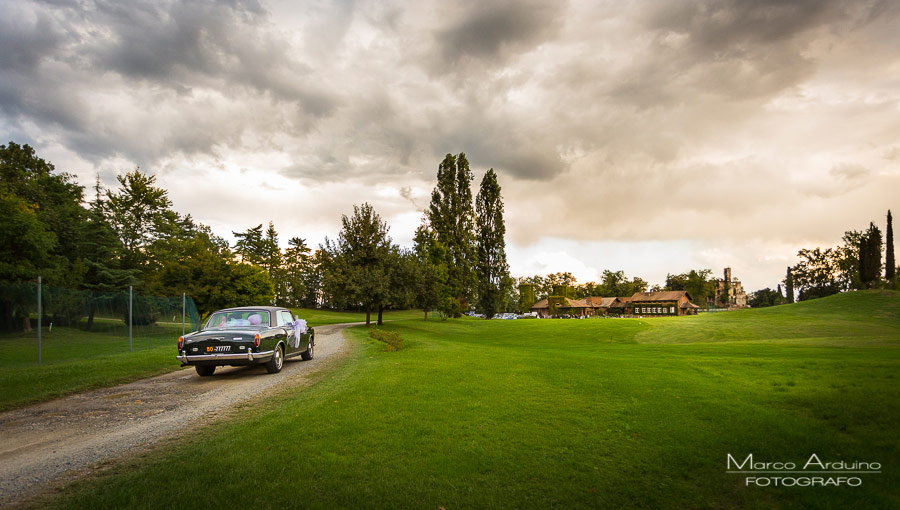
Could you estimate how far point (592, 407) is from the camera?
7191 mm

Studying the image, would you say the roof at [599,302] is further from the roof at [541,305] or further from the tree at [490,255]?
the tree at [490,255]

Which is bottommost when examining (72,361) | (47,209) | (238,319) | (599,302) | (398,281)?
(599,302)

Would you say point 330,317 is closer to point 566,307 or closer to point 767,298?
point 566,307

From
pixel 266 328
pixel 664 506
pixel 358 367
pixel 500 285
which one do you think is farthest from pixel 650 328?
pixel 664 506

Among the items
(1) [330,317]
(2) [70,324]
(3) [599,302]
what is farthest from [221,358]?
(3) [599,302]

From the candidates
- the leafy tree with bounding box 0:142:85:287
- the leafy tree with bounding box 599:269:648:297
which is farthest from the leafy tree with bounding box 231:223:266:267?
the leafy tree with bounding box 599:269:648:297

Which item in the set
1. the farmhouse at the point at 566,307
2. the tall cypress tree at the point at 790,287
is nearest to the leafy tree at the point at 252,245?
the farmhouse at the point at 566,307

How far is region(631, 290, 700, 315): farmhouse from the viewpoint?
94188mm

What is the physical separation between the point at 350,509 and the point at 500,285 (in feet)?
165

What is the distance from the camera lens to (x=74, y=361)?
44.6 feet

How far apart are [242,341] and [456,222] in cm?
4211

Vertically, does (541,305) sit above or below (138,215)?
below

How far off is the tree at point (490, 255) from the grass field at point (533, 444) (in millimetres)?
42588

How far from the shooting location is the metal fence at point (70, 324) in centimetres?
1288
